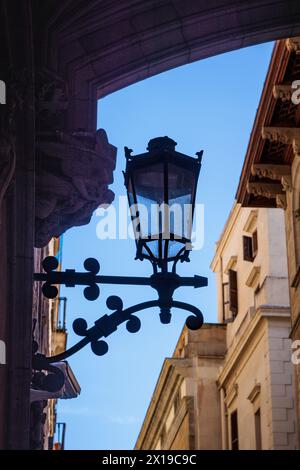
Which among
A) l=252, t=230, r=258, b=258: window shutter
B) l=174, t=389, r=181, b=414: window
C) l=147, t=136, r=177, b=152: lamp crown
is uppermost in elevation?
l=252, t=230, r=258, b=258: window shutter

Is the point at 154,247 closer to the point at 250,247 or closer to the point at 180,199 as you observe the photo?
the point at 180,199

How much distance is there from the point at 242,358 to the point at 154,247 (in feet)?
75.8

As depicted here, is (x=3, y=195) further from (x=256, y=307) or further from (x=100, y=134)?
(x=256, y=307)

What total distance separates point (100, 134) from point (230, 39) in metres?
1.32

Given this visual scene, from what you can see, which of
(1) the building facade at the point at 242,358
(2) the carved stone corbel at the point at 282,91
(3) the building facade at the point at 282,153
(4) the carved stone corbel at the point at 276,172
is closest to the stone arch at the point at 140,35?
(3) the building facade at the point at 282,153

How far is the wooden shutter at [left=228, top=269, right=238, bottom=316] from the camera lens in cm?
3181

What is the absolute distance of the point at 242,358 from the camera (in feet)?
98.3

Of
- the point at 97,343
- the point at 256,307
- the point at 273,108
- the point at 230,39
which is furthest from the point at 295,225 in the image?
the point at 97,343

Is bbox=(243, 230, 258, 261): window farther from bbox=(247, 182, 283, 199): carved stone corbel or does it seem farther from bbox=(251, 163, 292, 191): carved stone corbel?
bbox=(251, 163, 292, 191): carved stone corbel

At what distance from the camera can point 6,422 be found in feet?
24.1

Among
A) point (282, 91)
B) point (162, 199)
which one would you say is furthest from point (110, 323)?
point (282, 91)

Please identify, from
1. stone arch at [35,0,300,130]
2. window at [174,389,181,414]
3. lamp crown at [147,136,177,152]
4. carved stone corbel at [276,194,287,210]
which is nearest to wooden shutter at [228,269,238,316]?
carved stone corbel at [276,194,287,210]

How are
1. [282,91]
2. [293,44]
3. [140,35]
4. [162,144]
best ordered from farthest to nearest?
[282,91]
[293,44]
[140,35]
[162,144]

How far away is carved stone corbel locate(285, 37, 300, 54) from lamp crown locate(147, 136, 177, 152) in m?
11.0
